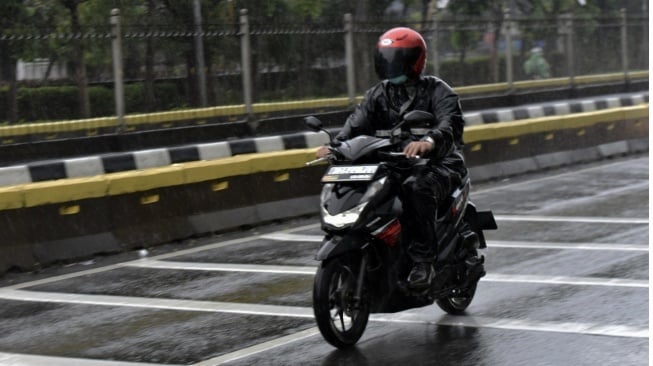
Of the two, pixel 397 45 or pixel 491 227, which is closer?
pixel 397 45

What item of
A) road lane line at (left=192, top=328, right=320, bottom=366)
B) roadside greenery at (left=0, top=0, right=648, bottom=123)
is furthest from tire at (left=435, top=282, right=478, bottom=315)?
roadside greenery at (left=0, top=0, right=648, bottom=123)

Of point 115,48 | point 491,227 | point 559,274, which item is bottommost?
point 559,274

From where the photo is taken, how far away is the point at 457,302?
26.5 feet

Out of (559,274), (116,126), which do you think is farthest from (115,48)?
(559,274)

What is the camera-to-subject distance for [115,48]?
16625 millimetres

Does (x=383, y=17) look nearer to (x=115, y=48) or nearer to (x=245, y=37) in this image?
(x=245, y=37)

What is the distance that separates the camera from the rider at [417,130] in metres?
7.32

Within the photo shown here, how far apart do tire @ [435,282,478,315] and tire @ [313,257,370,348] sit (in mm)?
935

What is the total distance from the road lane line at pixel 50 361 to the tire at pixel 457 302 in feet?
6.62

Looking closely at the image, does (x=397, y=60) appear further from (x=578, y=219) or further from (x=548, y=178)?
(x=548, y=178)

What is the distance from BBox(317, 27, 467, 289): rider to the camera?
288 inches

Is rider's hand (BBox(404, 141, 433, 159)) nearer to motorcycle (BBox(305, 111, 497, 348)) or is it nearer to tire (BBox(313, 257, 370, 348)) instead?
motorcycle (BBox(305, 111, 497, 348))

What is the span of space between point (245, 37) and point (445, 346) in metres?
11.8

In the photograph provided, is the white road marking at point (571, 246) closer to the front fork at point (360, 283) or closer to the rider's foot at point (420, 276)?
the rider's foot at point (420, 276)
